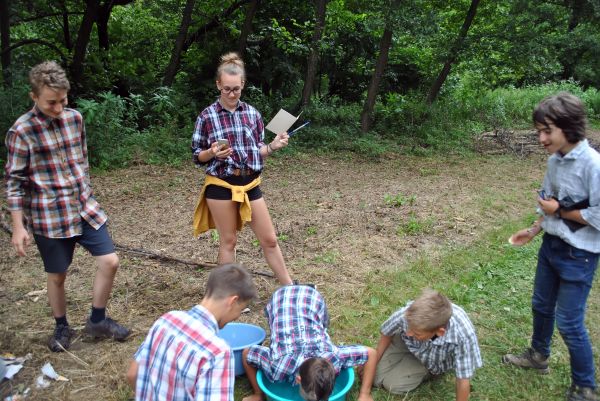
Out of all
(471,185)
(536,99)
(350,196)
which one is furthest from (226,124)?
(536,99)

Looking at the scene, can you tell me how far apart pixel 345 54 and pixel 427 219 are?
806 cm

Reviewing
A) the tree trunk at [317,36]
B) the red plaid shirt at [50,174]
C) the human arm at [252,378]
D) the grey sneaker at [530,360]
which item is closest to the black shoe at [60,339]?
the red plaid shirt at [50,174]

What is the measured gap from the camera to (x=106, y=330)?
3180 millimetres

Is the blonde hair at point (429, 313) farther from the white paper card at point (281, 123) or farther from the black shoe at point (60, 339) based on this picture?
the black shoe at point (60, 339)

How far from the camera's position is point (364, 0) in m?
10.8

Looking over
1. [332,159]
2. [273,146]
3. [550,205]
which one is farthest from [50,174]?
[332,159]

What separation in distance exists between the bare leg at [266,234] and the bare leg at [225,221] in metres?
0.13

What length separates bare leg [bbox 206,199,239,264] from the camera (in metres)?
3.25

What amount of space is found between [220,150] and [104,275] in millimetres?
1018

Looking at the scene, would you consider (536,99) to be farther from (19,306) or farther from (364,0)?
(19,306)

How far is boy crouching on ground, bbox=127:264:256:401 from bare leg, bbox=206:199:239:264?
138cm

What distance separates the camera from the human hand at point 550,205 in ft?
8.09

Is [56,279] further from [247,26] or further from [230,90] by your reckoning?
[247,26]

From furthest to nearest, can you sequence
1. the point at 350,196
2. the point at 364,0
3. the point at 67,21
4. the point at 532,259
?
the point at 67,21 → the point at 364,0 → the point at 350,196 → the point at 532,259
